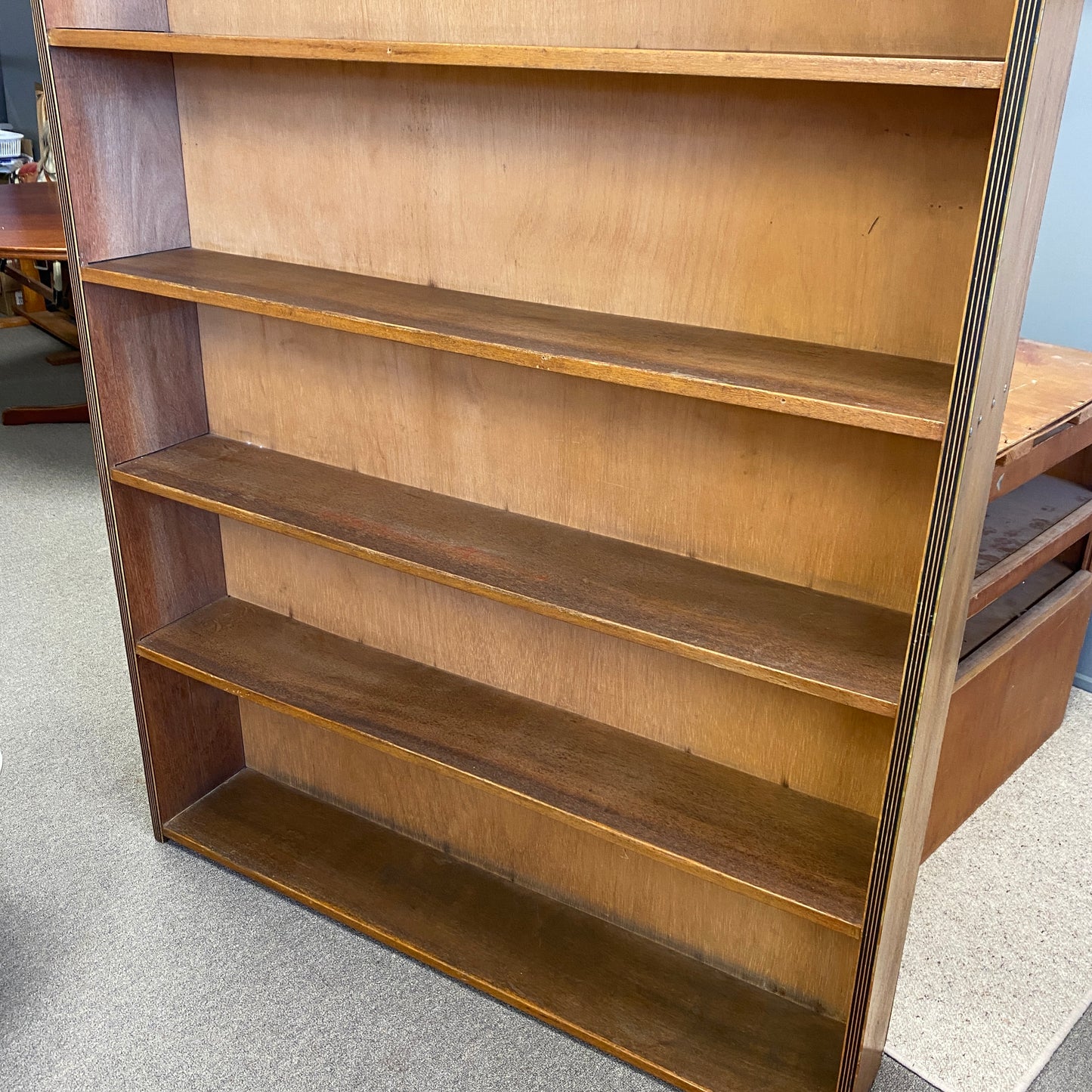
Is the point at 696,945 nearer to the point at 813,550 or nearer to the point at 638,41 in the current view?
the point at 813,550

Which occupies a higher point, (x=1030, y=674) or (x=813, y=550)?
(x=813, y=550)

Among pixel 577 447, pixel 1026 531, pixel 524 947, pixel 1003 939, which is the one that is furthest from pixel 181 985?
pixel 1026 531

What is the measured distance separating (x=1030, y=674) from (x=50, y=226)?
3444mm

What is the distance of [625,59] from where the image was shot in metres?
1.23

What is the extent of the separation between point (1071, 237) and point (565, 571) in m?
1.83

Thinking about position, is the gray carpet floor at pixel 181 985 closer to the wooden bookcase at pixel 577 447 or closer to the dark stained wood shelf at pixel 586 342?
the wooden bookcase at pixel 577 447

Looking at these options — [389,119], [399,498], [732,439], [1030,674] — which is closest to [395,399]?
[399,498]

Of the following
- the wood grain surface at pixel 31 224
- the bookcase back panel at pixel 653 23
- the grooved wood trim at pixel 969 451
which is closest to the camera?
the grooved wood trim at pixel 969 451

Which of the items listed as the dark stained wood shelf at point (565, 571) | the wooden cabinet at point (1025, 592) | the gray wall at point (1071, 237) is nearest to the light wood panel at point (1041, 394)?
the wooden cabinet at point (1025, 592)

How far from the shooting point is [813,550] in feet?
5.18

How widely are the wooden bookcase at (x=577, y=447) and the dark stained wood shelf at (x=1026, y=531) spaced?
2.06 feet

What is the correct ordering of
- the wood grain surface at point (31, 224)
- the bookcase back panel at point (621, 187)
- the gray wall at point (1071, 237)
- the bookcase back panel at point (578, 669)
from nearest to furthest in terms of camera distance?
the bookcase back panel at point (621, 187)
the bookcase back panel at point (578, 669)
the gray wall at point (1071, 237)
the wood grain surface at point (31, 224)

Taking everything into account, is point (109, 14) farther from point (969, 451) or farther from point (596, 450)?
point (969, 451)

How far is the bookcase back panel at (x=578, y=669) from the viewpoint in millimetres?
1678
